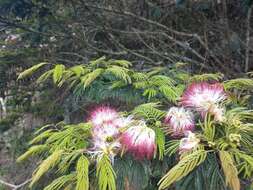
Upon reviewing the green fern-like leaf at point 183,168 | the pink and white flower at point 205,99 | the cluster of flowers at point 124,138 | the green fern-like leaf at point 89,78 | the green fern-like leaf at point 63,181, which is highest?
the green fern-like leaf at point 89,78

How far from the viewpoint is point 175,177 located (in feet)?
3.11

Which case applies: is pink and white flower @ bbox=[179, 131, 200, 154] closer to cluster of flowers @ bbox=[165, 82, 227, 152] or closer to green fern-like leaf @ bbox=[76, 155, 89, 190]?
cluster of flowers @ bbox=[165, 82, 227, 152]

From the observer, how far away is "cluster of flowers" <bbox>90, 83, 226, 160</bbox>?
Result: 42.5 inches

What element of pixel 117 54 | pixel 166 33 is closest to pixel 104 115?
pixel 117 54

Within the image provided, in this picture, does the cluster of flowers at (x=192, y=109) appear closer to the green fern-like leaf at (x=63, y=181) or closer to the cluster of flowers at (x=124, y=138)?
the cluster of flowers at (x=124, y=138)

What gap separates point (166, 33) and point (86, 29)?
630 mm

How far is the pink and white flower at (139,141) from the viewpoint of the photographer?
1.08 meters

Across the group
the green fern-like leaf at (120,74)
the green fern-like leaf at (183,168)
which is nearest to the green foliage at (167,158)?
the green fern-like leaf at (183,168)

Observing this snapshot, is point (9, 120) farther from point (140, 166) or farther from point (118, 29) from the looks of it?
point (140, 166)

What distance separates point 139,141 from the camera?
3.50 ft

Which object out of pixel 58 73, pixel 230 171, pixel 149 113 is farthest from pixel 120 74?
pixel 230 171

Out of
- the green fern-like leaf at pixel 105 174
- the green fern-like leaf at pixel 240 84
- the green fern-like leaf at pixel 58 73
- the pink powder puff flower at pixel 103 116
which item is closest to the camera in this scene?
the green fern-like leaf at pixel 105 174

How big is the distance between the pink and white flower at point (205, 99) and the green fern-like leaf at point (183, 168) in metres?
0.14

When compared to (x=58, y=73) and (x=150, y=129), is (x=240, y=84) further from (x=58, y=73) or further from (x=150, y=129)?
(x=58, y=73)
